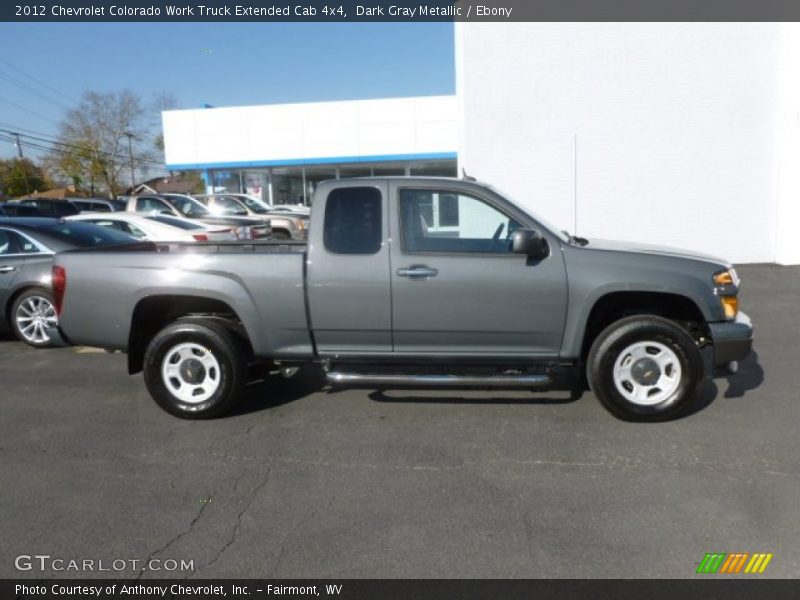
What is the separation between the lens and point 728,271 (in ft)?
16.5

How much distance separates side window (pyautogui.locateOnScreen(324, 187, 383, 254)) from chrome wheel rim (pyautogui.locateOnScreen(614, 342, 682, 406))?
2.14m

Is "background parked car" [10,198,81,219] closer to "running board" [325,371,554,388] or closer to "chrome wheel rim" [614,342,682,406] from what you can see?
"running board" [325,371,554,388]

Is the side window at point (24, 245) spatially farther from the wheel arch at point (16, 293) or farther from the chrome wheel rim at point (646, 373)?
the chrome wheel rim at point (646, 373)

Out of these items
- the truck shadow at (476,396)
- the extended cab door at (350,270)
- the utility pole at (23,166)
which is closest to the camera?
the extended cab door at (350,270)

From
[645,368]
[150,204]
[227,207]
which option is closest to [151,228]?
[150,204]

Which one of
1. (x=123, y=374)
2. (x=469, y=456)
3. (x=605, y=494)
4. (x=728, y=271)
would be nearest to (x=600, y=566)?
(x=605, y=494)

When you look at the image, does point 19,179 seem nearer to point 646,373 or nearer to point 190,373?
point 190,373

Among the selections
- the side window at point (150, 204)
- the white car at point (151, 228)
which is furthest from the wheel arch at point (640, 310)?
the side window at point (150, 204)

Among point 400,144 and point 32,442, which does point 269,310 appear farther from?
point 400,144

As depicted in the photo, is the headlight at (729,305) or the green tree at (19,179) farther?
the green tree at (19,179)

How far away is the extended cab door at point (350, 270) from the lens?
197 inches

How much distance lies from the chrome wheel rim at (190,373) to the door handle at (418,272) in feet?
5.62

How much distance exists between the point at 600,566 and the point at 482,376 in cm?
203

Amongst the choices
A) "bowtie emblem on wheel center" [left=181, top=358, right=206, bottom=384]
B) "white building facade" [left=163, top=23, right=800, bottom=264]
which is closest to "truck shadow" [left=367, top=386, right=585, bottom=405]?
"bowtie emblem on wheel center" [left=181, top=358, right=206, bottom=384]
